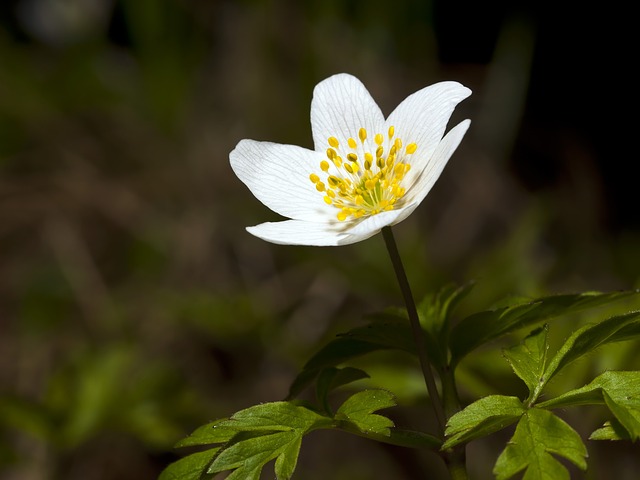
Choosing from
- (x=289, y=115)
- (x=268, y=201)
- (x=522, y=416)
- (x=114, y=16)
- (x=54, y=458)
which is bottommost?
(x=54, y=458)

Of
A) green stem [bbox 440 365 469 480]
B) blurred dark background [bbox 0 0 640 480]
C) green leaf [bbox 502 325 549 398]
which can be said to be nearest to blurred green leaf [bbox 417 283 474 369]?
green stem [bbox 440 365 469 480]

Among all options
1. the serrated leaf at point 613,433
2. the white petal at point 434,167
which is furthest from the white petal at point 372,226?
the serrated leaf at point 613,433

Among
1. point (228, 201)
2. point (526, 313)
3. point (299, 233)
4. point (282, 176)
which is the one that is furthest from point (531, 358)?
point (228, 201)

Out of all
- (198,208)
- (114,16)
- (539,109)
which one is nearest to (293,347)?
(198,208)

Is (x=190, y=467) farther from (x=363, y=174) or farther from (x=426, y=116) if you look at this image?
(x=426, y=116)

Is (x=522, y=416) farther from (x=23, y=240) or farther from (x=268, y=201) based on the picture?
(x=23, y=240)
